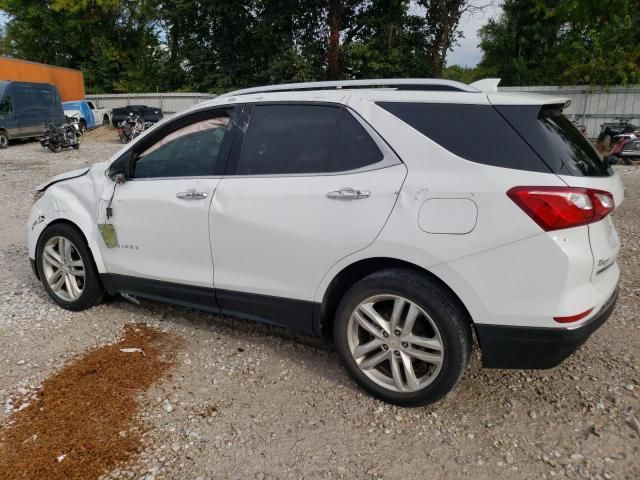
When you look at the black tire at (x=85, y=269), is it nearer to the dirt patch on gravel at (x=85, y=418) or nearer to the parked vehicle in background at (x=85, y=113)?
the dirt patch on gravel at (x=85, y=418)

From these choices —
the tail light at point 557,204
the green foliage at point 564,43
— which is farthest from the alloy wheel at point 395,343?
the green foliage at point 564,43

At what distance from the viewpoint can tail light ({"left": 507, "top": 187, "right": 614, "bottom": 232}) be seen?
94.0 inches

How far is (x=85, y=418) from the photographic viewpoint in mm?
2832

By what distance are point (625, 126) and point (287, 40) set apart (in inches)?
739

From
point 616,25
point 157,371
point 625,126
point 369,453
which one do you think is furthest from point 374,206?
point 616,25

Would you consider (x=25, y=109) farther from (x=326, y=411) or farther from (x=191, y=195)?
(x=326, y=411)

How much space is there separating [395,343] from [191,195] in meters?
1.61

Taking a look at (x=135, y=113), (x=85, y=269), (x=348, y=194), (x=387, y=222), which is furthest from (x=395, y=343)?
(x=135, y=113)

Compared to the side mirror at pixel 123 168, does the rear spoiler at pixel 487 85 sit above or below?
Result: above

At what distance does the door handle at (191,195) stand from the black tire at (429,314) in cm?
115

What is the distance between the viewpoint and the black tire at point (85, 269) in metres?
4.07

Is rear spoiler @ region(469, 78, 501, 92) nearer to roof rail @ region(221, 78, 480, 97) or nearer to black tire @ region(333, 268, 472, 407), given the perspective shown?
roof rail @ region(221, 78, 480, 97)

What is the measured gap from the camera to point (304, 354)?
11.7 feet

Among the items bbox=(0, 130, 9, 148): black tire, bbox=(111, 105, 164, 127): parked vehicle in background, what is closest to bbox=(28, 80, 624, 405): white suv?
bbox=(0, 130, 9, 148): black tire
